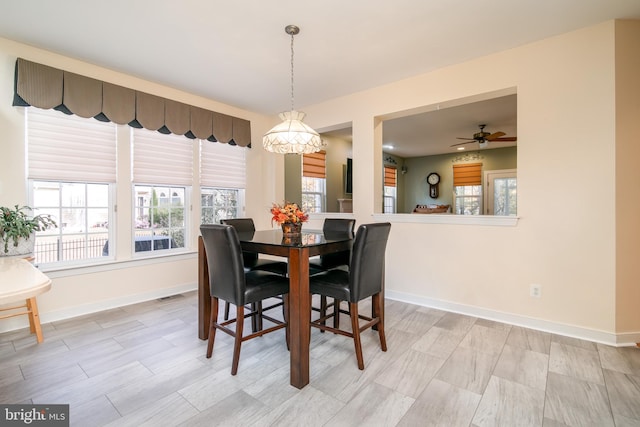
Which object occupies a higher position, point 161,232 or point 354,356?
point 161,232

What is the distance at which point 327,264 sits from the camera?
2.97m

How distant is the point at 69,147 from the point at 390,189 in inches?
263

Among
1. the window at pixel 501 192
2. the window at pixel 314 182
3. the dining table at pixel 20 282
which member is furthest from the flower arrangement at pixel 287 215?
the window at pixel 501 192

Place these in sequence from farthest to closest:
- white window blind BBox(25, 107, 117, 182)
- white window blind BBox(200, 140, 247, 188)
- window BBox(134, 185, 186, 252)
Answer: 1. white window blind BBox(200, 140, 247, 188)
2. window BBox(134, 185, 186, 252)
3. white window blind BBox(25, 107, 117, 182)

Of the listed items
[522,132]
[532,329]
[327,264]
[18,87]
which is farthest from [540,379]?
[18,87]

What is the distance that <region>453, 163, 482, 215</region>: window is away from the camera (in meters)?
7.39

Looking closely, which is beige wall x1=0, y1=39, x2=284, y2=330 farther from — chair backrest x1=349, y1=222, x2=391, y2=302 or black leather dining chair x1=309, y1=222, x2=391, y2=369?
chair backrest x1=349, y1=222, x2=391, y2=302

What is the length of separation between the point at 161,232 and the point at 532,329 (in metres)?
4.14

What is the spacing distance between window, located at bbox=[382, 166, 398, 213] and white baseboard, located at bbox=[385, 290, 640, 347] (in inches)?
178

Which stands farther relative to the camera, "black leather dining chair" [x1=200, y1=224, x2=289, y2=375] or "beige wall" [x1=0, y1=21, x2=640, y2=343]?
"beige wall" [x1=0, y1=21, x2=640, y2=343]

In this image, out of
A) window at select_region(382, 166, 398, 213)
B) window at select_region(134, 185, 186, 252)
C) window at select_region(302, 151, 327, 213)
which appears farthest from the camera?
window at select_region(382, 166, 398, 213)

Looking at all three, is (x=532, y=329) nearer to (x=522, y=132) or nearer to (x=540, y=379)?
(x=540, y=379)

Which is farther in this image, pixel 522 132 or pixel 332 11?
pixel 522 132

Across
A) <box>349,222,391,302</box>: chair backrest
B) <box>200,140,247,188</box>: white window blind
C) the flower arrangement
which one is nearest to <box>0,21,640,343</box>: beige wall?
<box>200,140,247,188</box>: white window blind
